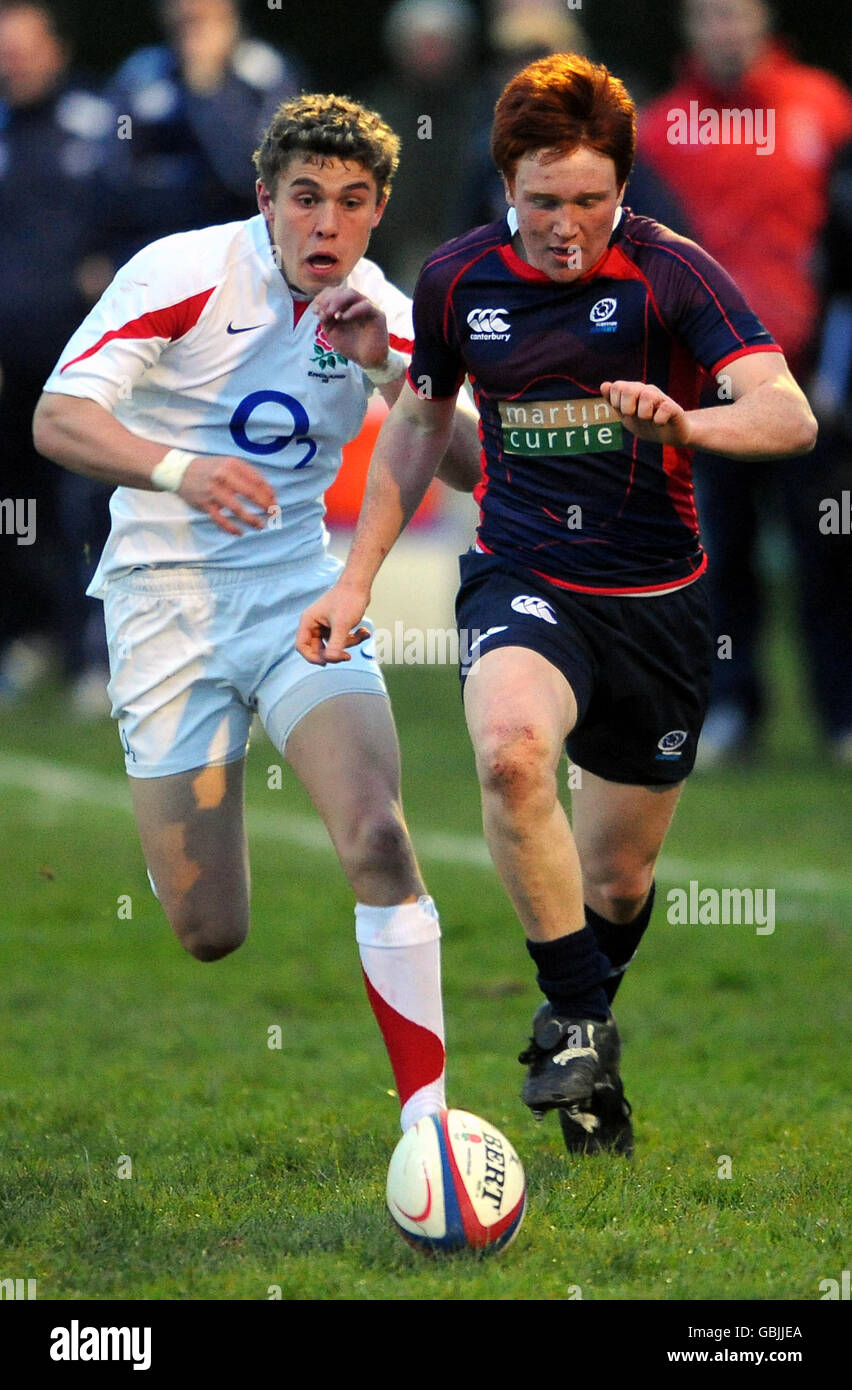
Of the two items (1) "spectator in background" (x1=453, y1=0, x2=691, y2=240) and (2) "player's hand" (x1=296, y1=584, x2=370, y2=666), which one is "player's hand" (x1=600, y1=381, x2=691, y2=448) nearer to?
(2) "player's hand" (x1=296, y1=584, x2=370, y2=666)

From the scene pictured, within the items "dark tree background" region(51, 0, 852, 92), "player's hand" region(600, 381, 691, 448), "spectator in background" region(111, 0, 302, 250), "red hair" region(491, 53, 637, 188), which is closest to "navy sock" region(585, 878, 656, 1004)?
"player's hand" region(600, 381, 691, 448)

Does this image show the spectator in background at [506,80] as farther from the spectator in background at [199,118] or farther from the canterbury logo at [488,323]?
the canterbury logo at [488,323]

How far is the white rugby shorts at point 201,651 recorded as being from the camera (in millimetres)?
5301

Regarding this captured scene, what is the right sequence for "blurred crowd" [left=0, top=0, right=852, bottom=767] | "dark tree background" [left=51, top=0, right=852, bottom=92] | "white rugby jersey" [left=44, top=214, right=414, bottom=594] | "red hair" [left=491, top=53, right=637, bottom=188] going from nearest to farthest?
1. "red hair" [left=491, top=53, right=637, bottom=188]
2. "white rugby jersey" [left=44, top=214, right=414, bottom=594]
3. "blurred crowd" [left=0, top=0, right=852, bottom=767]
4. "dark tree background" [left=51, top=0, right=852, bottom=92]

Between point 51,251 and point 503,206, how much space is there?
3506 millimetres

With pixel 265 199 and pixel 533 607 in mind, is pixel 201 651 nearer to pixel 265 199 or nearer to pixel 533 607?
pixel 533 607

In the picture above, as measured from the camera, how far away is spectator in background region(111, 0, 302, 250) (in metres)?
11.2

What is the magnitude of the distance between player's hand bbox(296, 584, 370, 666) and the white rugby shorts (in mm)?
421

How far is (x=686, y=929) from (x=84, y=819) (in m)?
3.25

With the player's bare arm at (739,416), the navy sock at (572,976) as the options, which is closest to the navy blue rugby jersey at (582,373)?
the player's bare arm at (739,416)

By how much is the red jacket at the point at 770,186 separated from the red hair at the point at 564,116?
612 centimetres

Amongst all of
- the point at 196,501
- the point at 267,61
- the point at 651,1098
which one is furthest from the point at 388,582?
the point at 196,501

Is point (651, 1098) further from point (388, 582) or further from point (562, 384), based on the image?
point (388, 582)

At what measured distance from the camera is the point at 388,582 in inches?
545
